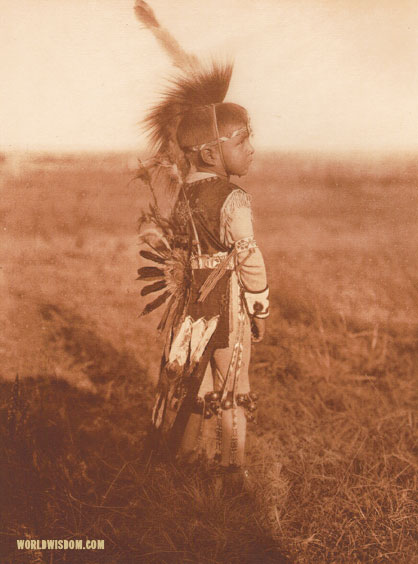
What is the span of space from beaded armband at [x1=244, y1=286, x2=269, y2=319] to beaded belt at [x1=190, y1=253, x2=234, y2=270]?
0.50ft

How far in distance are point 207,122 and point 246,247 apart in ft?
1.85

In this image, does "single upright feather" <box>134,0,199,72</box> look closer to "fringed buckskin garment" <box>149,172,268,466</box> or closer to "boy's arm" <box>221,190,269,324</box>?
"fringed buckskin garment" <box>149,172,268,466</box>

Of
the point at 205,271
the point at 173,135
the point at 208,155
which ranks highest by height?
the point at 173,135

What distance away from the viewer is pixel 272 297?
322 cm

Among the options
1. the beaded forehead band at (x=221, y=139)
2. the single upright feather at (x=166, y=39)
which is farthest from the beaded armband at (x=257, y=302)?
the single upright feather at (x=166, y=39)

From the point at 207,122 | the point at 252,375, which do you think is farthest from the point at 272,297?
the point at 207,122

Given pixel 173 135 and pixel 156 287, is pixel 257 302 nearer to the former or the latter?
pixel 156 287

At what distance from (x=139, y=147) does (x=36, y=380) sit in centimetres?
135

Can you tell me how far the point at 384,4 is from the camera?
2.72m

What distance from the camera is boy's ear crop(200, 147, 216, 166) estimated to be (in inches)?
94.0

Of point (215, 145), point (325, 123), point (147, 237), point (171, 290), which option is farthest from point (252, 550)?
point (325, 123)

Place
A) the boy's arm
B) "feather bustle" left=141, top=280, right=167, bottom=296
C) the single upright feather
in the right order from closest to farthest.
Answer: the boy's arm < the single upright feather < "feather bustle" left=141, top=280, right=167, bottom=296

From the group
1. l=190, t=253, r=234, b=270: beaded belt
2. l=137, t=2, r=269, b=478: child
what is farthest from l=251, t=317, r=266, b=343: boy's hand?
l=190, t=253, r=234, b=270: beaded belt

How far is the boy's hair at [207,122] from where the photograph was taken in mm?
2365
